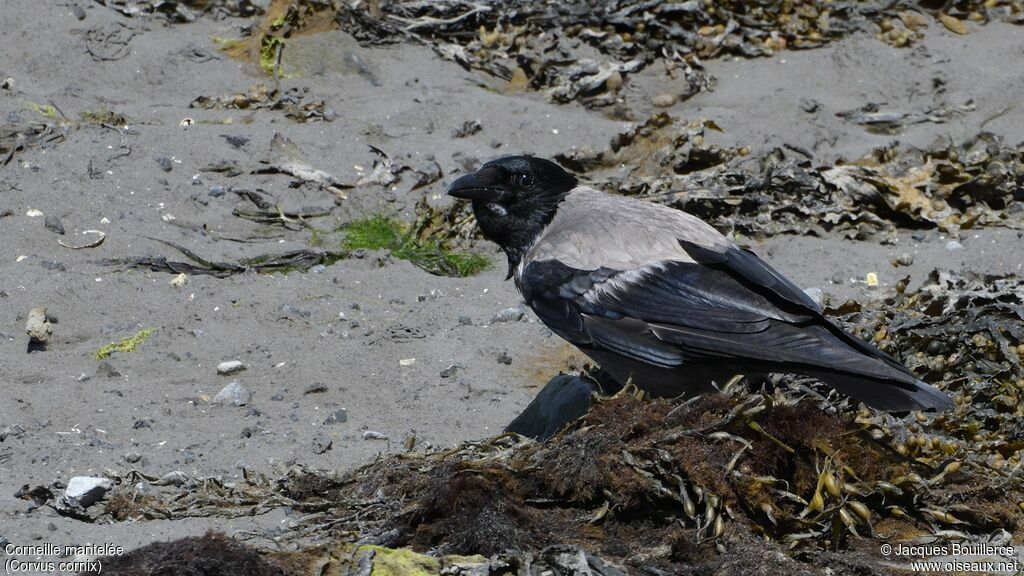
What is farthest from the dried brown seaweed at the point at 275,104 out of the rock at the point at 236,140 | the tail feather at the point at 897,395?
the tail feather at the point at 897,395

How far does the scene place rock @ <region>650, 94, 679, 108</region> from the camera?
9.10 m

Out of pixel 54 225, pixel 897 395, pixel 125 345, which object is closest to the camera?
pixel 897 395

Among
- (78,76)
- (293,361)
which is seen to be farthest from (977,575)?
(78,76)

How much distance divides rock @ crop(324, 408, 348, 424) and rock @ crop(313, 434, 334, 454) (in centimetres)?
18

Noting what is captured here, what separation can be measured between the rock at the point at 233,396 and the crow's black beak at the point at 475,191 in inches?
55.0

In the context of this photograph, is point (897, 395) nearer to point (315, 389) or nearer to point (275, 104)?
point (315, 389)

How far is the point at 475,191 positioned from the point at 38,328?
219cm

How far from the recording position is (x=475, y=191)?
633cm

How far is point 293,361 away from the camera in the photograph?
6207mm

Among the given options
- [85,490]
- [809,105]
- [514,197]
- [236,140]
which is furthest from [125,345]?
[809,105]

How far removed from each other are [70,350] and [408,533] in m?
2.60
